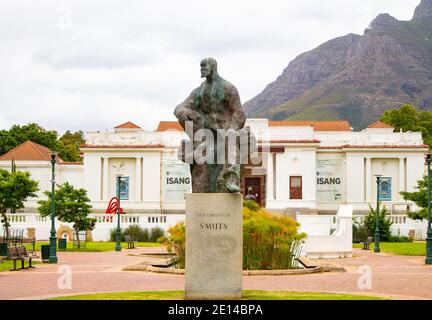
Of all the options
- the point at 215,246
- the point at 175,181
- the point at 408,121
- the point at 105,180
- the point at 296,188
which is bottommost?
the point at 215,246

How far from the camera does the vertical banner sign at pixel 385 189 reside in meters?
65.4

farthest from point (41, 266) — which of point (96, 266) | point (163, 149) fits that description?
point (163, 149)

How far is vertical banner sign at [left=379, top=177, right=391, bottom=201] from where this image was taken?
6544cm

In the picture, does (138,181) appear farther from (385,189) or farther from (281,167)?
(385,189)

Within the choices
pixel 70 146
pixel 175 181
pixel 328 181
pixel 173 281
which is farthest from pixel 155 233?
pixel 70 146

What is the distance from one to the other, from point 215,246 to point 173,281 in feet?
22.8

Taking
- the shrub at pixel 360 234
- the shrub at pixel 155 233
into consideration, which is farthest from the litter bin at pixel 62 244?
the shrub at pixel 360 234

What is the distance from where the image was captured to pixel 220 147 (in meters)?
14.9

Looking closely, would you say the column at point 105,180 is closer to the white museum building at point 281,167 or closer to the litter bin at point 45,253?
the white museum building at point 281,167

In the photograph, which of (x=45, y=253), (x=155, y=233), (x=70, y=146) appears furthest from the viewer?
(x=70, y=146)

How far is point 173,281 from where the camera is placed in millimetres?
20719

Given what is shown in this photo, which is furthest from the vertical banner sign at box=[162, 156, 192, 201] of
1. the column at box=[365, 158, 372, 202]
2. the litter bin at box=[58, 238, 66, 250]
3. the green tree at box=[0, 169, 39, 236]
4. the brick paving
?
the brick paving
